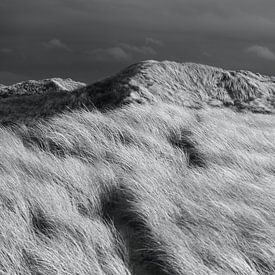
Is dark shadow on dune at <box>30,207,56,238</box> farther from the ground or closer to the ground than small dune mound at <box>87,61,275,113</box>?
closer to the ground

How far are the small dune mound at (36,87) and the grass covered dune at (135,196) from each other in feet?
14.6

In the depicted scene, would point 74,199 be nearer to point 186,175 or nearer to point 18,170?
point 18,170

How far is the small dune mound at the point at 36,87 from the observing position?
12.7 metres

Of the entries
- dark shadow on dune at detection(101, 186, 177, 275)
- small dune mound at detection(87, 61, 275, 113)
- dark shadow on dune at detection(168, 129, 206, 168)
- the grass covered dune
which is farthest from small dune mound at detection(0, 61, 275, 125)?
dark shadow on dune at detection(101, 186, 177, 275)

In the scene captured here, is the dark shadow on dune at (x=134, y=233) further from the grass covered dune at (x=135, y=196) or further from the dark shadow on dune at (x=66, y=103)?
the dark shadow on dune at (x=66, y=103)

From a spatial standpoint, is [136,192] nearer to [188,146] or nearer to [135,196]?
[135,196]

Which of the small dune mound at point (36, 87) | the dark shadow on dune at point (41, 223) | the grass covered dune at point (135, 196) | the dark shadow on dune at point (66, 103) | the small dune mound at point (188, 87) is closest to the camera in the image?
the grass covered dune at point (135, 196)

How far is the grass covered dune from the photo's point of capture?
5.13 metres

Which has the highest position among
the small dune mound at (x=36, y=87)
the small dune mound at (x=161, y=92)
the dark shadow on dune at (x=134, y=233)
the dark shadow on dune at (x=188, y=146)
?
the small dune mound at (x=161, y=92)

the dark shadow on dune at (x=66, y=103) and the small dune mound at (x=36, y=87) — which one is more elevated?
the dark shadow on dune at (x=66, y=103)

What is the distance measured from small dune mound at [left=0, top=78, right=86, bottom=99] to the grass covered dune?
4.44 meters

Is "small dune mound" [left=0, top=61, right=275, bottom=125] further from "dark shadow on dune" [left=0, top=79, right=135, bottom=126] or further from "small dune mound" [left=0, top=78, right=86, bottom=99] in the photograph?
"small dune mound" [left=0, top=78, right=86, bottom=99]

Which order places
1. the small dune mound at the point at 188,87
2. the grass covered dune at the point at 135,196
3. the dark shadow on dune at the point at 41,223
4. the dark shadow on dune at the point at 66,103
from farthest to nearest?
the small dune mound at the point at 188,87, the dark shadow on dune at the point at 66,103, the dark shadow on dune at the point at 41,223, the grass covered dune at the point at 135,196

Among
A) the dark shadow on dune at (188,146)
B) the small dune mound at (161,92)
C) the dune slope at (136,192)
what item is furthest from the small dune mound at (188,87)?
the dark shadow on dune at (188,146)
